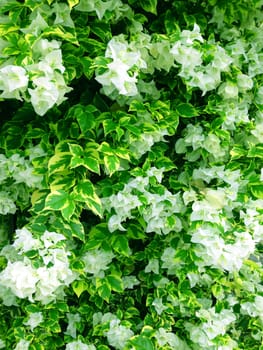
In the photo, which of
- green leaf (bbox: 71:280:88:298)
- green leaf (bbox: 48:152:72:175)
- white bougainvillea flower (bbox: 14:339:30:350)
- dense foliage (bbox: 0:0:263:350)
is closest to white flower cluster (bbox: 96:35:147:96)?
dense foliage (bbox: 0:0:263:350)

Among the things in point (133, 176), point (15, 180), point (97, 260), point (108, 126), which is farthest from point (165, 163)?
→ point (15, 180)

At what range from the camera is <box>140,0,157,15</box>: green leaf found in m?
1.54

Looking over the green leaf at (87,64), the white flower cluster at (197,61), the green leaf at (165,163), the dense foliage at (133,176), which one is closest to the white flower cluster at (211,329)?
the dense foliage at (133,176)

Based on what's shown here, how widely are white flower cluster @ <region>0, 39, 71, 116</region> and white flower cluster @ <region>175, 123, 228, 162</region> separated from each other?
50cm

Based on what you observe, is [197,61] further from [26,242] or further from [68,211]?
[26,242]

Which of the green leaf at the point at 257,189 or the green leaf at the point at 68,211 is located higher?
the green leaf at the point at 68,211

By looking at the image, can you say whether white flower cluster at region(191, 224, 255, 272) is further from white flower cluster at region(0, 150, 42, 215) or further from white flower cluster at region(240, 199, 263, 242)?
white flower cluster at region(0, 150, 42, 215)

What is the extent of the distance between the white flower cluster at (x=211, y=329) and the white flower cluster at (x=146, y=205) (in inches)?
12.8

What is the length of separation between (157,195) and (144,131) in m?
0.19

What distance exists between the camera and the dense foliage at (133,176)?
52.2 inches

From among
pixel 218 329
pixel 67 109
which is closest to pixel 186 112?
pixel 67 109

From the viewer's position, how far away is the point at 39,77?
1.20m

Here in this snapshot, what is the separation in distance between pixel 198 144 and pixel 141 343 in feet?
2.11

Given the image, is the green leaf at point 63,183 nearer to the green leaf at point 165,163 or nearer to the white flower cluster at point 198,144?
the green leaf at point 165,163
